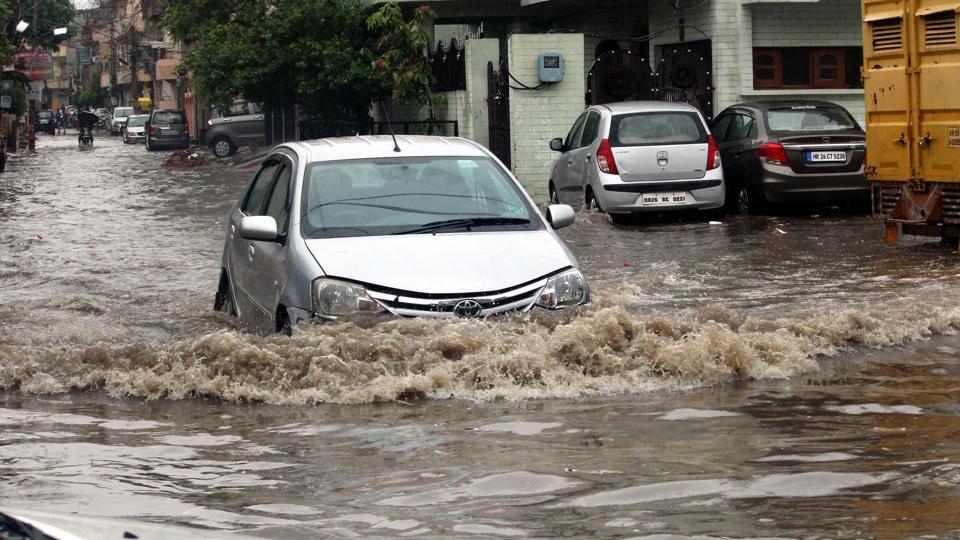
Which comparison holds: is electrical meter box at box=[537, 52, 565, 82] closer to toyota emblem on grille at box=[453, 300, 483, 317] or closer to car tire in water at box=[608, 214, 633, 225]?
car tire in water at box=[608, 214, 633, 225]

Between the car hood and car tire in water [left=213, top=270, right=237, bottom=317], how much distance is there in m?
2.00

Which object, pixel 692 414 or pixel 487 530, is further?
pixel 692 414

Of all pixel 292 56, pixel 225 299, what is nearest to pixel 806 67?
pixel 292 56

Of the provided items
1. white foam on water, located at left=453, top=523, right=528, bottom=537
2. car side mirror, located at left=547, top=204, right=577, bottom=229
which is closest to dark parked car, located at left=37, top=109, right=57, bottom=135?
car side mirror, located at left=547, top=204, right=577, bottom=229

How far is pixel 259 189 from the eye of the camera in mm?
10227

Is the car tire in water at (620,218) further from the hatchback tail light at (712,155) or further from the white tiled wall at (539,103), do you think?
the white tiled wall at (539,103)

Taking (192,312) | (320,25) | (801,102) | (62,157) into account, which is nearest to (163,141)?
(62,157)

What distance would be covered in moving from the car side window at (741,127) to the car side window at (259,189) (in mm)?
10786

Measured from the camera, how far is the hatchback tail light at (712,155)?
19.2 metres

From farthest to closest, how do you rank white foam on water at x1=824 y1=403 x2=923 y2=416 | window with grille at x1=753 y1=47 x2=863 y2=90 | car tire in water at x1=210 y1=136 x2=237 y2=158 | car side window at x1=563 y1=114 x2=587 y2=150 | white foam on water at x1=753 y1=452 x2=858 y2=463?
car tire in water at x1=210 y1=136 x2=237 y2=158
window with grille at x1=753 y1=47 x2=863 y2=90
car side window at x1=563 y1=114 x2=587 y2=150
white foam on water at x1=824 y1=403 x2=923 y2=416
white foam on water at x1=753 y1=452 x2=858 y2=463

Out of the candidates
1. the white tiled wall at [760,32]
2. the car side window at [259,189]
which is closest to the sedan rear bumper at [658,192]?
the white tiled wall at [760,32]

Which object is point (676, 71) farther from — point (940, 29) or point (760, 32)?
point (940, 29)

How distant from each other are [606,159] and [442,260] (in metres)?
11.3

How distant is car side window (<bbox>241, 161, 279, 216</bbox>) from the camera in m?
9.97
